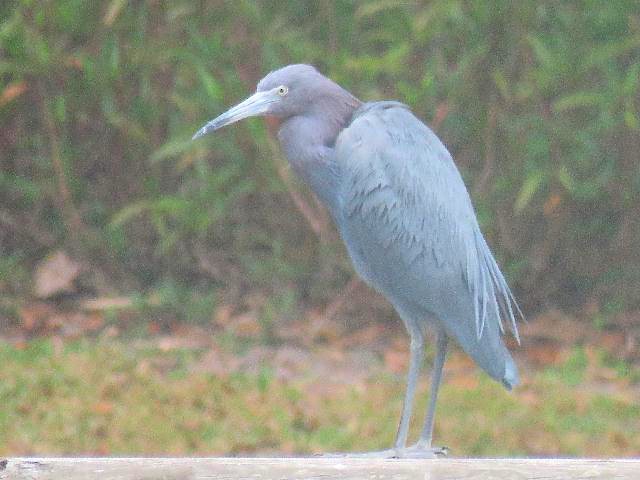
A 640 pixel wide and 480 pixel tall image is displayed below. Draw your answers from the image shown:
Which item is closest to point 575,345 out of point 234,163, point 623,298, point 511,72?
point 623,298

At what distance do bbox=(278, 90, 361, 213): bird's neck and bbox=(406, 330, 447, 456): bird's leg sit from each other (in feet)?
1.49

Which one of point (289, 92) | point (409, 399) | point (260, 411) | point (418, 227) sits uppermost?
point (289, 92)

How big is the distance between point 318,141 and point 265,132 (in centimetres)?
247

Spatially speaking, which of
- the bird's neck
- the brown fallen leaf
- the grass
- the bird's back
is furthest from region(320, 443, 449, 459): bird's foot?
the brown fallen leaf

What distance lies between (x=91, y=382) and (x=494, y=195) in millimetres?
1899

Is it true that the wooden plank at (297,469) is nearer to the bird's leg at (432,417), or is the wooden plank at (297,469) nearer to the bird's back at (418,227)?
the bird's leg at (432,417)

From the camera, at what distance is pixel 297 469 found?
2.35 meters

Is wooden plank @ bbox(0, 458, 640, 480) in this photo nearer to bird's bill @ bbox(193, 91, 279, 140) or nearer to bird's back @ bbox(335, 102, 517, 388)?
bird's back @ bbox(335, 102, 517, 388)

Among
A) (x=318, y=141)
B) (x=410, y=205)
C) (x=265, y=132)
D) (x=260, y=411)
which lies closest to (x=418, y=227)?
(x=410, y=205)

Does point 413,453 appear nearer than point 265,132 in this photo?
Yes

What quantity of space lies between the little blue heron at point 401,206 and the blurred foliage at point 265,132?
2.26m

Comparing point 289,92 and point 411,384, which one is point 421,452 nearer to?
point 411,384

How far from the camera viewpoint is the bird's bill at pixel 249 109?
Result: 10.9 feet

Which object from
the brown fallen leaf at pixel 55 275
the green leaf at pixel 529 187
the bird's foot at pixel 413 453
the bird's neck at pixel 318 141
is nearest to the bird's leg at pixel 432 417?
the bird's foot at pixel 413 453
